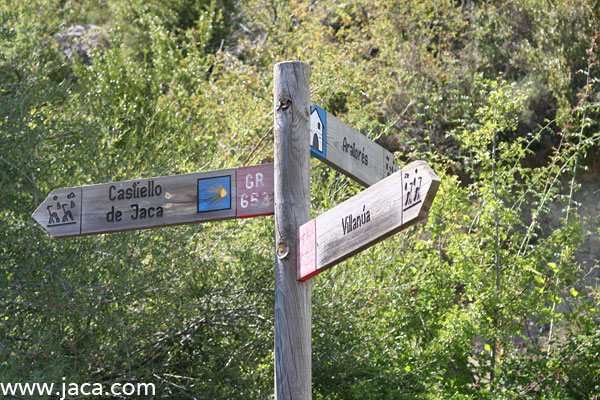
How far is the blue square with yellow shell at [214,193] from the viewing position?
333cm

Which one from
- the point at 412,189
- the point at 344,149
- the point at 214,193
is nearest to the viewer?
the point at 412,189

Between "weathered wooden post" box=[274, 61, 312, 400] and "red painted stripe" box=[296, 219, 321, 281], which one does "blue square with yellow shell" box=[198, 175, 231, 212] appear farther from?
"red painted stripe" box=[296, 219, 321, 281]

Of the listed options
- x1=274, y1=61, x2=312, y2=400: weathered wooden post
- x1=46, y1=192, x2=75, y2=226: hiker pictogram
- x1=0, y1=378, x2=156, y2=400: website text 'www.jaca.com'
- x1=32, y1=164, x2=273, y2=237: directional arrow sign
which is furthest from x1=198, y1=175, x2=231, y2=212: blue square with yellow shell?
x1=0, y1=378, x2=156, y2=400: website text 'www.jaca.com'

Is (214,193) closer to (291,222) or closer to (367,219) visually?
(291,222)

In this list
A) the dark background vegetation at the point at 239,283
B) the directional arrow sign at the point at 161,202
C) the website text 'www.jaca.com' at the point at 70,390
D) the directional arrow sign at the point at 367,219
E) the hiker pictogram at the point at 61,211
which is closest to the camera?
the directional arrow sign at the point at 367,219

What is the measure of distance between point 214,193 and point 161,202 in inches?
10.2

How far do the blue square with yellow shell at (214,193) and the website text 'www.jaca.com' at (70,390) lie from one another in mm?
1938

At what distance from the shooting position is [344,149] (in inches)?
136

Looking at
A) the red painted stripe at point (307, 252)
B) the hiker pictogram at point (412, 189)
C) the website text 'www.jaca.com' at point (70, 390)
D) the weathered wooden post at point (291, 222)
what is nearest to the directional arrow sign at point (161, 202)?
the weathered wooden post at point (291, 222)

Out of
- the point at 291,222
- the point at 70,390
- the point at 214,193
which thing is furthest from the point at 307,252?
the point at 70,390

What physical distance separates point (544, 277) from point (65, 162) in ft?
13.8

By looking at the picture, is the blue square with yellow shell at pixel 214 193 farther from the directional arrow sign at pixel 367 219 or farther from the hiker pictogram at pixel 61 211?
the hiker pictogram at pixel 61 211

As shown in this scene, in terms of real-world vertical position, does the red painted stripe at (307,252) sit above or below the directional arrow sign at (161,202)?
below

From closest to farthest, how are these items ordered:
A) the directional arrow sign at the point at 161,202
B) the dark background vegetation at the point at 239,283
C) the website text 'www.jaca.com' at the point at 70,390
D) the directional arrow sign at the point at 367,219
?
the directional arrow sign at the point at 367,219 < the directional arrow sign at the point at 161,202 < the website text 'www.jaca.com' at the point at 70,390 < the dark background vegetation at the point at 239,283
